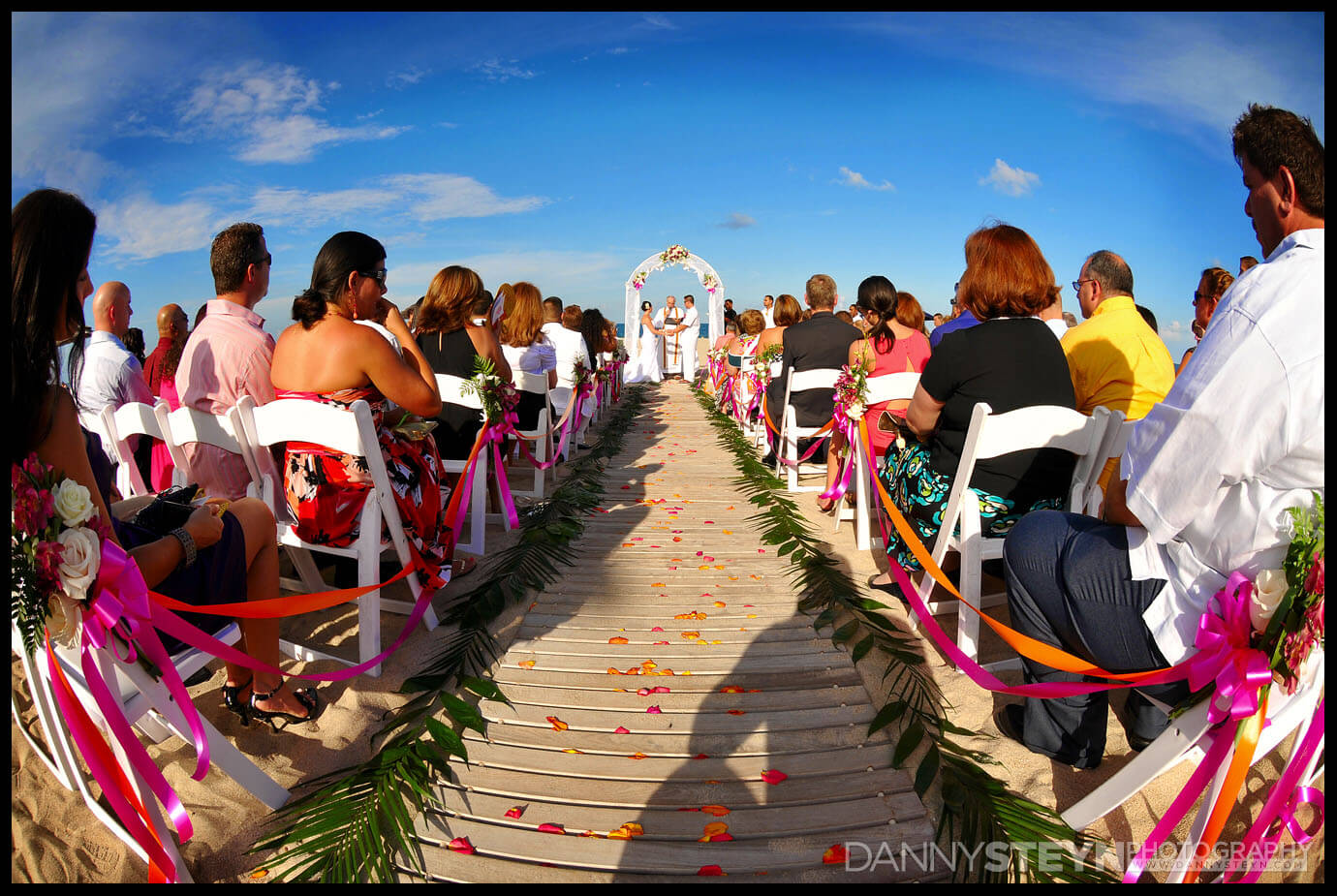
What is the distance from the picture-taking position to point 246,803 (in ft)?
7.36

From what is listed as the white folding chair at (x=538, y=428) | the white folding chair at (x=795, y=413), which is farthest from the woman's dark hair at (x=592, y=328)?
the white folding chair at (x=795, y=413)

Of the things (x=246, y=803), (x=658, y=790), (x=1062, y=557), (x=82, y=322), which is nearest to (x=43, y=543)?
(x=82, y=322)

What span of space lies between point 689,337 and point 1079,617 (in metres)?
19.5

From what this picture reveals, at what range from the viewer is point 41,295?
1869 millimetres

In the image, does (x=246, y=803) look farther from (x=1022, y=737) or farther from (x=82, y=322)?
(x=1022, y=737)

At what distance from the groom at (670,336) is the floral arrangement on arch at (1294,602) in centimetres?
2001

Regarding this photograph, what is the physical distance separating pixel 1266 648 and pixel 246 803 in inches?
108

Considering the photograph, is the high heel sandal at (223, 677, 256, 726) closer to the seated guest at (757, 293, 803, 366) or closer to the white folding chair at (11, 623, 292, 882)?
the white folding chair at (11, 623, 292, 882)

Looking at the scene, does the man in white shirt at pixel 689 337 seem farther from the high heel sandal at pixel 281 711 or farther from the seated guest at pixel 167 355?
the high heel sandal at pixel 281 711

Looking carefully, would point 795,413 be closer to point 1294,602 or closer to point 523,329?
point 523,329

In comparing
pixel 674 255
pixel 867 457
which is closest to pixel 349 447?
pixel 867 457

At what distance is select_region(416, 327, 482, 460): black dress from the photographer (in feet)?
17.3

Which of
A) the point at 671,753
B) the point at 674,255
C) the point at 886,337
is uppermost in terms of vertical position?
the point at 674,255

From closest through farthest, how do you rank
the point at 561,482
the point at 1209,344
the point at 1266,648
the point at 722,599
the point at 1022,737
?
the point at 1266,648, the point at 1209,344, the point at 1022,737, the point at 722,599, the point at 561,482
